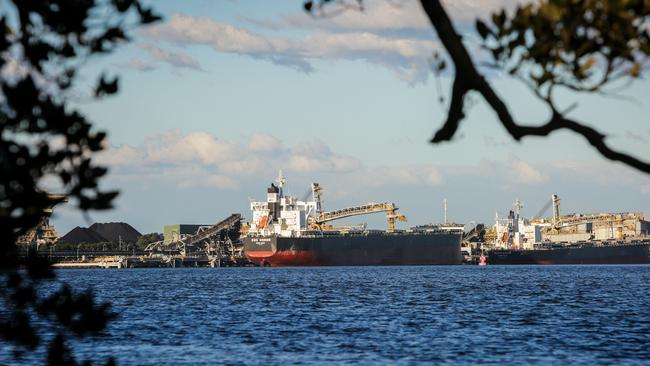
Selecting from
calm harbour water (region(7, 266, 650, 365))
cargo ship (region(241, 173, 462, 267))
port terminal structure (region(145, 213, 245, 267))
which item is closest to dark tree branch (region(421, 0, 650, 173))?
calm harbour water (region(7, 266, 650, 365))

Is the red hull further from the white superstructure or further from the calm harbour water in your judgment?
the calm harbour water

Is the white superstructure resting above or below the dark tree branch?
above

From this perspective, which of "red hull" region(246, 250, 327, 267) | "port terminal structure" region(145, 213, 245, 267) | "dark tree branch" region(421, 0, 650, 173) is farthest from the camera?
"port terminal structure" region(145, 213, 245, 267)

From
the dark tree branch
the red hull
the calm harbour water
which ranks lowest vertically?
the calm harbour water

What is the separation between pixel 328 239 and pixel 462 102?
15522 cm

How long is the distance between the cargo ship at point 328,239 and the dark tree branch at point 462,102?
152863 mm

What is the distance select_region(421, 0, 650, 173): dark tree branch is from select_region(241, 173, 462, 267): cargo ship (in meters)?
153

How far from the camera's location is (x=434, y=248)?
171m

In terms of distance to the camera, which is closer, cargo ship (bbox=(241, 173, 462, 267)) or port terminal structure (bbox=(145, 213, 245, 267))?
cargo ship (bbox=(241, 173, 462, 267))

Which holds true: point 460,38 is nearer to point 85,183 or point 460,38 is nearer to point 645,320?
point 85,183

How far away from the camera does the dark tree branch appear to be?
8883 millimetres

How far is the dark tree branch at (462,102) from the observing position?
8.88 m


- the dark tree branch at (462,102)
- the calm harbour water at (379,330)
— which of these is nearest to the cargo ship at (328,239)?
the calm harbour water at (379,330)

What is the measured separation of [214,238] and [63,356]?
593 feet
